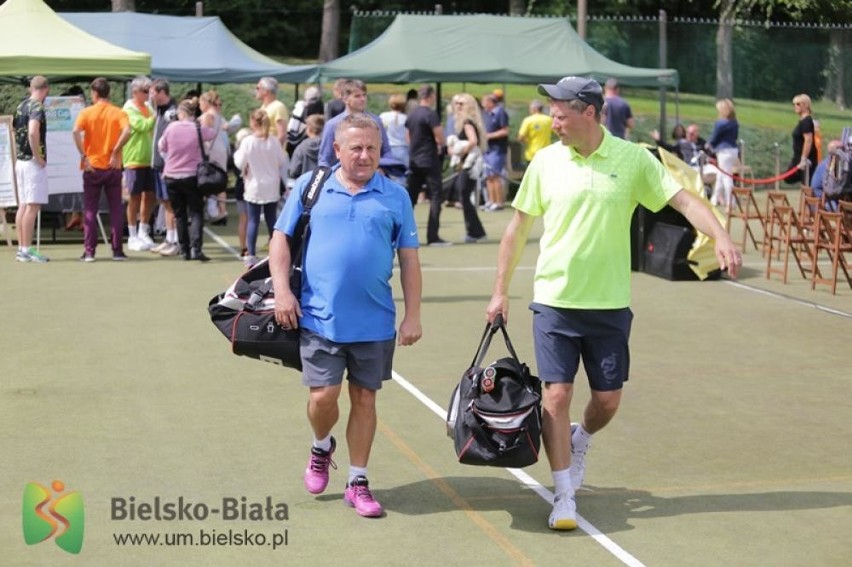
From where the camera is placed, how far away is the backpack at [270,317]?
21.5 feet

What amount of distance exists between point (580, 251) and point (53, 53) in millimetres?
13077

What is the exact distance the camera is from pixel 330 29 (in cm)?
4262

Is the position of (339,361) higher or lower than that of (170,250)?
higher

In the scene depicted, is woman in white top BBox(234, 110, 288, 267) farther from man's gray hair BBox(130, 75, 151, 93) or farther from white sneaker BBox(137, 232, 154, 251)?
man's gray hair BBox(130, 75, 151, 93)

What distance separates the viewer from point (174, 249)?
1691 cm

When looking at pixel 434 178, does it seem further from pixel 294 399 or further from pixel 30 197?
pixel 294 399

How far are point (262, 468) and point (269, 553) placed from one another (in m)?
1.40

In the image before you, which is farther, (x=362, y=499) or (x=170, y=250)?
(x=170, y=250)

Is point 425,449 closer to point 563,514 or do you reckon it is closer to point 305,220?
point 563,514

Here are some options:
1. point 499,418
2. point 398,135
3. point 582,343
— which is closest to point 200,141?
point 398,135

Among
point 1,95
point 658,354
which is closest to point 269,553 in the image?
point 658,354

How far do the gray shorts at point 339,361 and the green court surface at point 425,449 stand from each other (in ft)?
2.06

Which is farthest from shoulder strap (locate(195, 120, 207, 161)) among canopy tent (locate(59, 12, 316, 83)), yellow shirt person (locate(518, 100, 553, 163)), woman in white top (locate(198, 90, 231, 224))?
yellow shirt person (locate(518, 100, 553, 163))

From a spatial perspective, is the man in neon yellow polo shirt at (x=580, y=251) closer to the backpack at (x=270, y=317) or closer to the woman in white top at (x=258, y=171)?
the backpack at (x=270, y=317)
